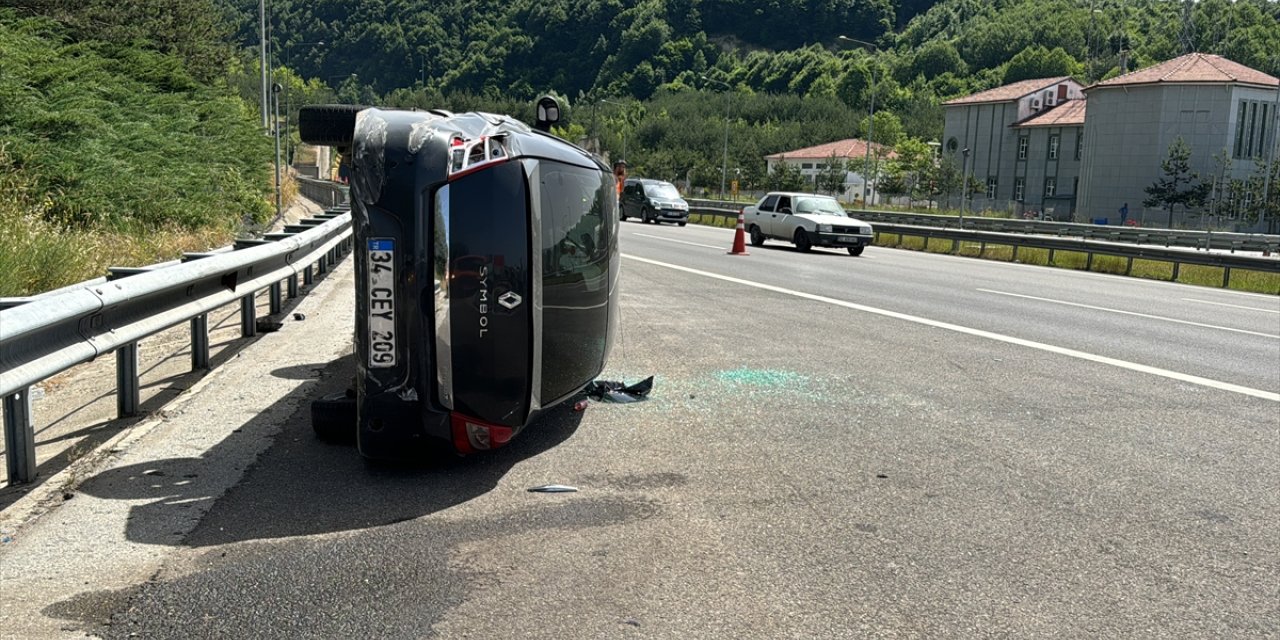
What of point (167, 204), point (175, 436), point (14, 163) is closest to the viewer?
point (175, 436)

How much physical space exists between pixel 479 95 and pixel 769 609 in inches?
6276

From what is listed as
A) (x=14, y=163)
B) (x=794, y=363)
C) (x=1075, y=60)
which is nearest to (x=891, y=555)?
(x=794, y=363)

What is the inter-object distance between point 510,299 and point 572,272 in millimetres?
596

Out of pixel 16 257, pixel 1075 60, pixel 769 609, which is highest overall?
pixel 1075 60

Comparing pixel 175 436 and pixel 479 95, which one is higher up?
pixel 479 95

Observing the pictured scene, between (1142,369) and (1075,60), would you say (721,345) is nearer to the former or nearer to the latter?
(1142,369)

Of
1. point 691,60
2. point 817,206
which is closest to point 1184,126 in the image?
point 817,206

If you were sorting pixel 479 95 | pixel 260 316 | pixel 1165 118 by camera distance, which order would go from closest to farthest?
pixel 260 316
pixel 1165 118
pixel 479 95

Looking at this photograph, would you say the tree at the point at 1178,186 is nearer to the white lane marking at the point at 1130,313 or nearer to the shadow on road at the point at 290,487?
the white lane marking at the point at 1130,313

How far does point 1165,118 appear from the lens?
6912 centimetres

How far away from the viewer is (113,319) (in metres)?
5.35

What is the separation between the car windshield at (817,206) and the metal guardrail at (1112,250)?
4978 millimetres

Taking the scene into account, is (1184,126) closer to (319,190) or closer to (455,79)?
(319,190)

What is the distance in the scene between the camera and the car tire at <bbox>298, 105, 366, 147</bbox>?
5332mm
